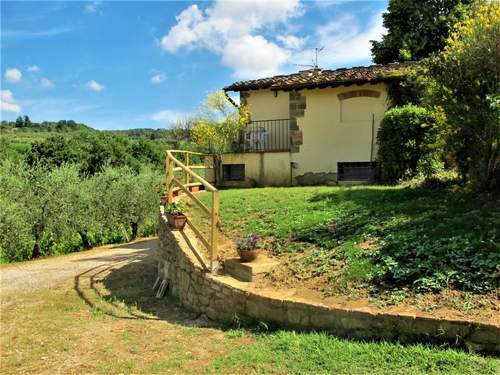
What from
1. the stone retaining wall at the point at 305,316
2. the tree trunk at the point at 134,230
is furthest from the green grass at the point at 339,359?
the tree trunk at the point at 134,230

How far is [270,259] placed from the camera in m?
6.30

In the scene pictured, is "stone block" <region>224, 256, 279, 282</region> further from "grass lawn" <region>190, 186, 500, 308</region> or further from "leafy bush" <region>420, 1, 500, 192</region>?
"leafy bush" <region>420, 1, 500, 192</region>

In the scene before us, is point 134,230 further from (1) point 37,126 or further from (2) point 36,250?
(1) point 37,126

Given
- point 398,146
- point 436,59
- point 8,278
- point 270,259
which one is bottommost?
point 8,278

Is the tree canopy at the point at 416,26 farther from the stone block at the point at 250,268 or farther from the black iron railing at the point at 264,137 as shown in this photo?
the stone block at the point at 250,268

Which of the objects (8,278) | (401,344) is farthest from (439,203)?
(8,278)

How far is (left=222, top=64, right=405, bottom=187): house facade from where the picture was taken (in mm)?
14000

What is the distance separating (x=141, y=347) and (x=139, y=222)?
55.9 ft

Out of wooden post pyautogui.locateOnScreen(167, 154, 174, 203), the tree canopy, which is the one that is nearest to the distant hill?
the tree canopy

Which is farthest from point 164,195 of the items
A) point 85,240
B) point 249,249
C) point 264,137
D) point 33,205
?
point 85,240

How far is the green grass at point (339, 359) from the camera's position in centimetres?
357

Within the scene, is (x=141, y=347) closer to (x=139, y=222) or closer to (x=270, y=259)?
(x=270, y=259)

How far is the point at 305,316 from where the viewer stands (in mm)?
4750

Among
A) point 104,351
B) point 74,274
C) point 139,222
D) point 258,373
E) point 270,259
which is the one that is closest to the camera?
point 258,373
